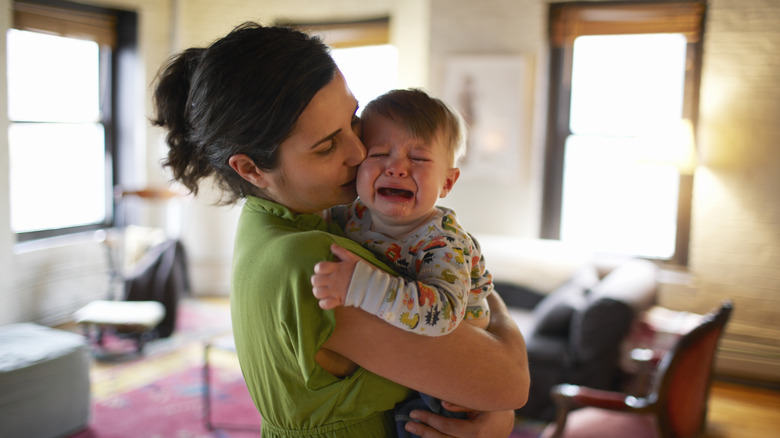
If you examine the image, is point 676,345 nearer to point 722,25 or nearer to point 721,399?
point 721,399

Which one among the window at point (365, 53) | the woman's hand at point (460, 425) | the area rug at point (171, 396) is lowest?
the area rug at point (171, 396)

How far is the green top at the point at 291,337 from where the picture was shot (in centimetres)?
93

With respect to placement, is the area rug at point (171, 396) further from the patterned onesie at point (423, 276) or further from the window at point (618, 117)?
the patterned onesie at point (423, 276)

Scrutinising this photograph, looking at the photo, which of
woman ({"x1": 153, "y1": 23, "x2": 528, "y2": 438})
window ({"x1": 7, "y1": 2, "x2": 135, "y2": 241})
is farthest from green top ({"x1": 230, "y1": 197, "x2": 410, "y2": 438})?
window ({"x1": 7, "y1": 2, "x2": 135, "y2": 241})

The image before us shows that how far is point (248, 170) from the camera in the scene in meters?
1.08

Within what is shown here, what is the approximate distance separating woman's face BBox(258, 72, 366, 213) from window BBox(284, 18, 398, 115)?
4761 mm

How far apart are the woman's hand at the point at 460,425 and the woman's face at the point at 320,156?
407 mm

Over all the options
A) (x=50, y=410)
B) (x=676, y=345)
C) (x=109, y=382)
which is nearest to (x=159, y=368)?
(x=109, y=382)

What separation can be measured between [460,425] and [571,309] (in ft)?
9.04

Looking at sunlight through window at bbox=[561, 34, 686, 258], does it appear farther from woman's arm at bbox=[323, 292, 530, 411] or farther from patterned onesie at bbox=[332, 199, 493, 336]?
woman's arm at bbox=[323, 292, 530, 411]

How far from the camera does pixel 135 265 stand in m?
5.44

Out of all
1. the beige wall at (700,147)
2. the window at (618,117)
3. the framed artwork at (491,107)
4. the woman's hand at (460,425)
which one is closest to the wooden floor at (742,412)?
the beige wall at (700,147)

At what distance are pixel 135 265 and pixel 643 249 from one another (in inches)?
163

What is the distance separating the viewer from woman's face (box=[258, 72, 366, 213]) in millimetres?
1033
